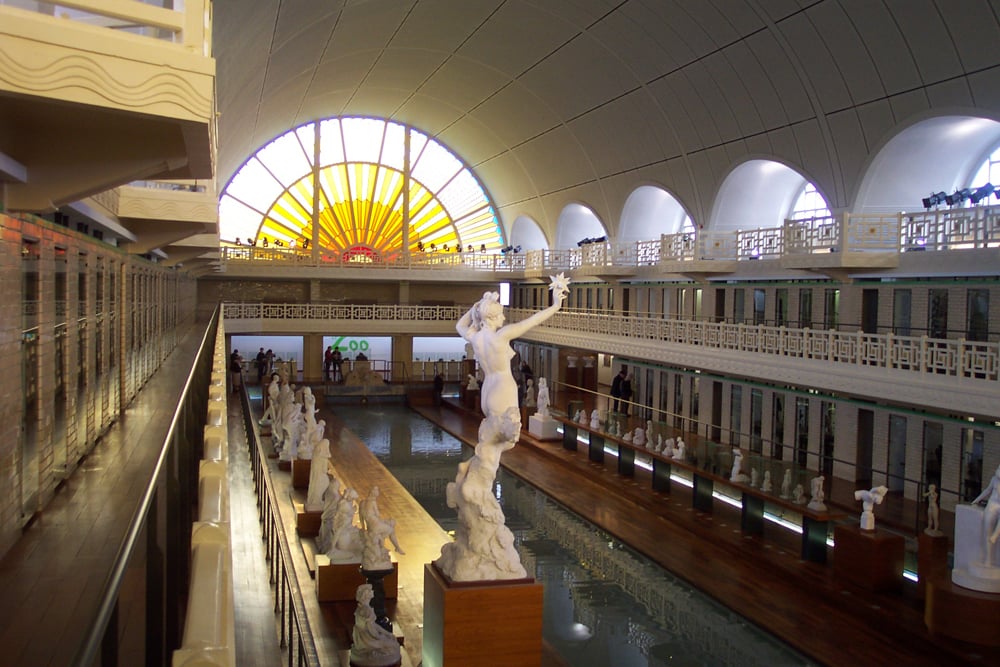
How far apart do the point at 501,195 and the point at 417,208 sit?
424 centimetres

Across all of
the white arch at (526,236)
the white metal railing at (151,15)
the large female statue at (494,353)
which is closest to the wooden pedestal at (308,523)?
the large female statue at (494,353)

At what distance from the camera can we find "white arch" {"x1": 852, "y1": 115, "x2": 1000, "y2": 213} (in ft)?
61.5

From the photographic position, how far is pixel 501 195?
43812 millimetres

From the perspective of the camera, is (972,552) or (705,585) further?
(705,585)

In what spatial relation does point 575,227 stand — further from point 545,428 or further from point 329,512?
point 329,512

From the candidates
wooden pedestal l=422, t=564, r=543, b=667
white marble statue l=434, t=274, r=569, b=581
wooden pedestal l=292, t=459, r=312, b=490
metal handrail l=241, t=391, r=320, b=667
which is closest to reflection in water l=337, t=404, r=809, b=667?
wooden pedestal l=422, t=564, r=543, b=667

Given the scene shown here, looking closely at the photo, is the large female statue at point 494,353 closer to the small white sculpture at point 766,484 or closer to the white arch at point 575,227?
the small white sculpture at point 766,484

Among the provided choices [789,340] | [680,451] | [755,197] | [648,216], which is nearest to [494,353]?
[789,340]

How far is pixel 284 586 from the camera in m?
8.66

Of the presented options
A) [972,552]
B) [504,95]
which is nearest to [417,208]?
[504,95]

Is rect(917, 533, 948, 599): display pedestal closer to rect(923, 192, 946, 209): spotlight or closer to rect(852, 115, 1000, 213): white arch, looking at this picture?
rect(923, 192, 946, 209): spotlight

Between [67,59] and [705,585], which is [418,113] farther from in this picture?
[67,59]

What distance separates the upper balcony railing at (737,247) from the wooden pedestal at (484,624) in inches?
420

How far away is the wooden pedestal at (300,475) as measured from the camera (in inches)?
758
